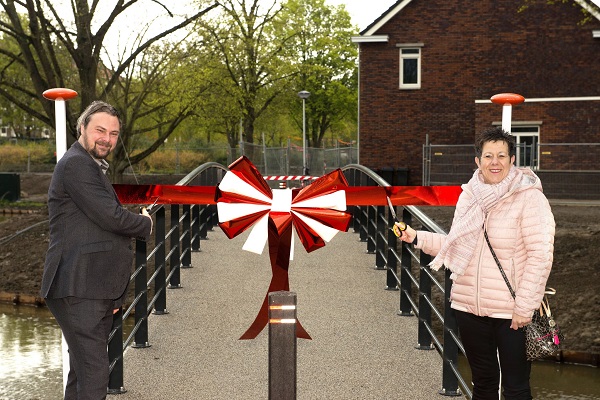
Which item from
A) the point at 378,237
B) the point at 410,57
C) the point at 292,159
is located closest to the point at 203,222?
the point at 378,237

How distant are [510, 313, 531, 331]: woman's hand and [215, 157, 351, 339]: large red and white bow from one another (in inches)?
75.7

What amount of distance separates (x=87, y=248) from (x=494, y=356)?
2.07 m

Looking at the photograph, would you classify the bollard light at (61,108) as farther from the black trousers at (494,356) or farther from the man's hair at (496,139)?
the black trousers at (494,356)

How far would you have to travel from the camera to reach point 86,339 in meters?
4.00

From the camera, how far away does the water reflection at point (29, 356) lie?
34.6 ft

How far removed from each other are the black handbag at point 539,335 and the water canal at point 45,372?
749 cm

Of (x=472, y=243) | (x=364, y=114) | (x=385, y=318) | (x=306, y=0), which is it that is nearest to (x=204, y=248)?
(x=385, y=318)

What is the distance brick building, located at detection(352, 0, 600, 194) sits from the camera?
92.6ft

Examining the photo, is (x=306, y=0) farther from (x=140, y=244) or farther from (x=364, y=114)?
(x=140, y=244)

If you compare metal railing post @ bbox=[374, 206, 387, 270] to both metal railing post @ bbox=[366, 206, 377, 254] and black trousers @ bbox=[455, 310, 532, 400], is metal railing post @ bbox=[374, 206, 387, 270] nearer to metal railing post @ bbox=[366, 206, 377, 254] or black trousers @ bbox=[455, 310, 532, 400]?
metal railing post @ bbox=[366, 206, 377, 254]

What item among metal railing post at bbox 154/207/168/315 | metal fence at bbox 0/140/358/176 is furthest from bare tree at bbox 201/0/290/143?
metal railing post at bbox 154/207/168/315

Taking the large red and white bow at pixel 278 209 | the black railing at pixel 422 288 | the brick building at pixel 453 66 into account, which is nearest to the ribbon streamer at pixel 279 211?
the large red and white bow at pixel 278 209

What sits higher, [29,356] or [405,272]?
[405,272]

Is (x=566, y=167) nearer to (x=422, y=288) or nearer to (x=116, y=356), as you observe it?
(x=422, y=288)
